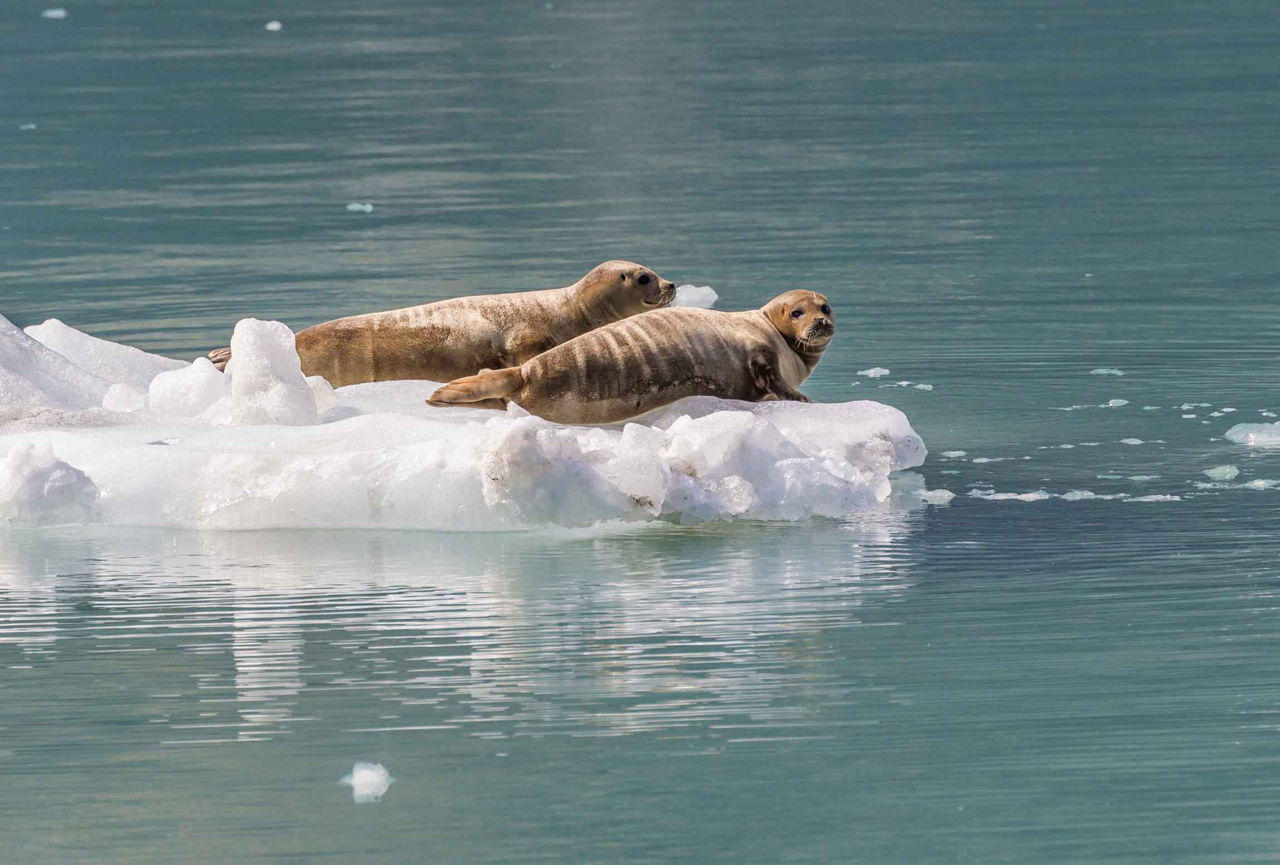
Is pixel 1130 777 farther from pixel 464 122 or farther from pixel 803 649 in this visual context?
pixel 464 122

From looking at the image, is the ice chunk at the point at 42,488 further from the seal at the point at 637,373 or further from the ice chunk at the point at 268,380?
the seal at the point at 637,373

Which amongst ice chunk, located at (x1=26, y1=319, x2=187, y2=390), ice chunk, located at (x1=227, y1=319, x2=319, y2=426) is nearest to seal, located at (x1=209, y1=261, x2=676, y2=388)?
ice chunk, located at (x1=26, y1=319, x2=187, y2=390)

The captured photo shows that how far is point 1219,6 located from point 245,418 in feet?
75.6

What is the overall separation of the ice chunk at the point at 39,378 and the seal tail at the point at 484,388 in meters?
1.25

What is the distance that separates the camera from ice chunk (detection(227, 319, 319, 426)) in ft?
21.8

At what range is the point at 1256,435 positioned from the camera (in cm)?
686

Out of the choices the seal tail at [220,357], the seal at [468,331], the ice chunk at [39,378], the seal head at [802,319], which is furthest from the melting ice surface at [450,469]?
the seal tail at [220,357]

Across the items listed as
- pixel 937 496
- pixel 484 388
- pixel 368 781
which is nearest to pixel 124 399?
pixel 484 388

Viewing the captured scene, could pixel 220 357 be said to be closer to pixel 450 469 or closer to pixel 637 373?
pixel 637 373

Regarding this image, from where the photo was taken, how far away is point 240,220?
12914mm

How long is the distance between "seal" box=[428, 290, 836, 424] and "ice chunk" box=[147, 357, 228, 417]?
0.71 m

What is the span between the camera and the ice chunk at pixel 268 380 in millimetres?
6656

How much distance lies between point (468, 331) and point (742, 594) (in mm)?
2355

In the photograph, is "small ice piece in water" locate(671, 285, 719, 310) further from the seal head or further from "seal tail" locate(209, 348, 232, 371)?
"seal tail" locate(209, 348, 232, 371)
